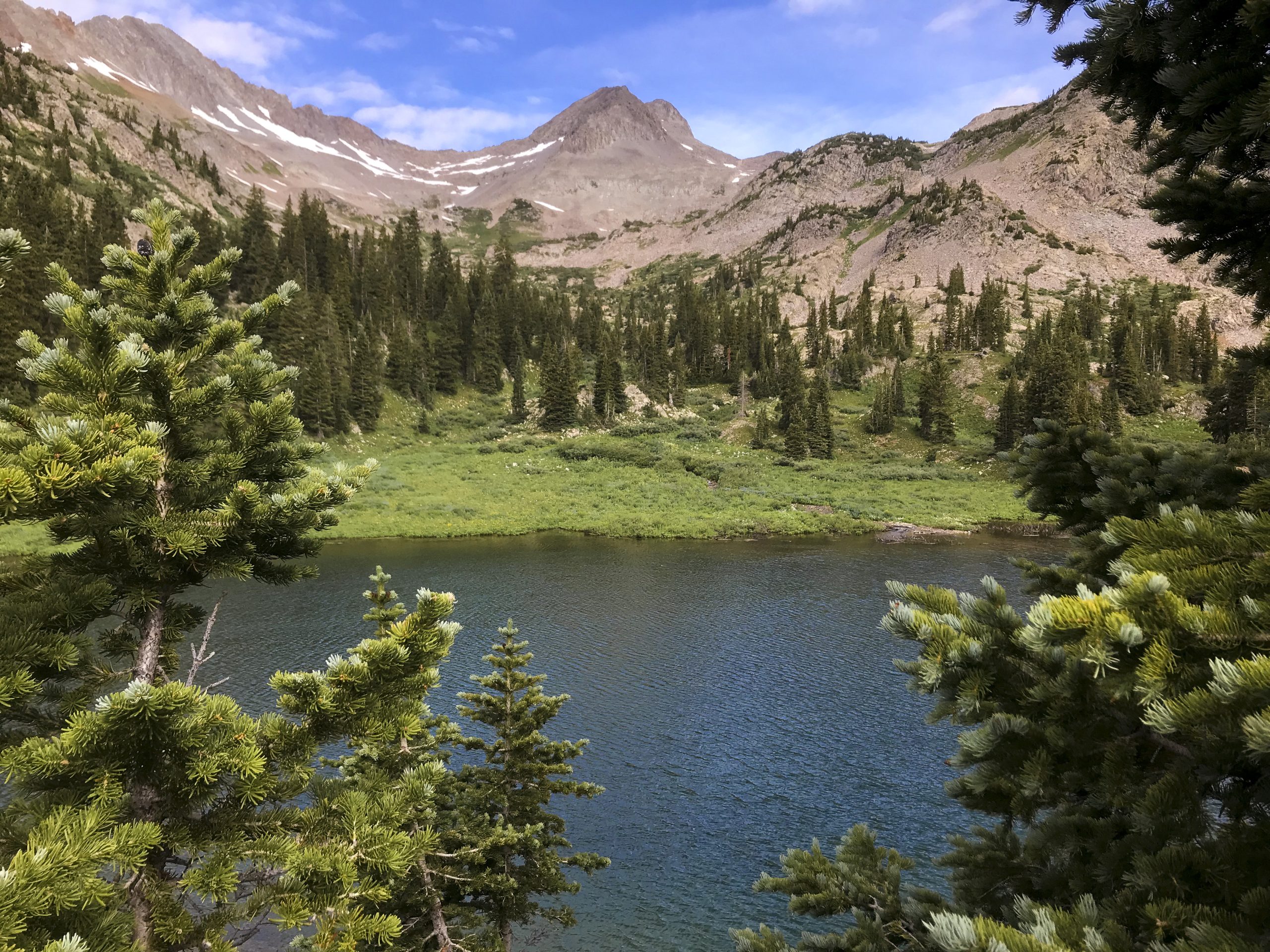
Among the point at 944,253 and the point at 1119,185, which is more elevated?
the point at 1119,185

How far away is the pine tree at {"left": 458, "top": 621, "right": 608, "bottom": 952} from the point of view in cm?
1001

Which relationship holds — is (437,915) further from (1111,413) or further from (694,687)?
(1111,413)

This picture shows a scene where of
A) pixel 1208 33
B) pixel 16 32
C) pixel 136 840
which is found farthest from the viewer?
pixel 16 32

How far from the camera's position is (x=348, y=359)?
3123 inches

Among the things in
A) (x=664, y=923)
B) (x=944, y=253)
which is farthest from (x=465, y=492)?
(x=944, y=253)

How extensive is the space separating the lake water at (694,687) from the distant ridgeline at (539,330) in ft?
124

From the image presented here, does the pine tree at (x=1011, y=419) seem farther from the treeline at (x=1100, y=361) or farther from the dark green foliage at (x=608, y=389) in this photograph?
the dark green foliage at (x=608, y=389)

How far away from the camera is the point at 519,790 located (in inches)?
422

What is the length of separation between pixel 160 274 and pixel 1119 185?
167050mm

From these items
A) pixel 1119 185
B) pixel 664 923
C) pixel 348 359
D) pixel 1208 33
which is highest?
pixel 1119 185

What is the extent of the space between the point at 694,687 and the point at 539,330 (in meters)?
94.3

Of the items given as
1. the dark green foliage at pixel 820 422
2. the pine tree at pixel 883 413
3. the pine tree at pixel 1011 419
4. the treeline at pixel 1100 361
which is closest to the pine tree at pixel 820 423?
the dark green foliage at pixel 820 422

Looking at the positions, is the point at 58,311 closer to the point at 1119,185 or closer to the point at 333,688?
the point at 333,688

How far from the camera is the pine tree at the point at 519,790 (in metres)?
10.0
